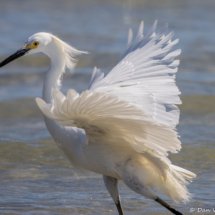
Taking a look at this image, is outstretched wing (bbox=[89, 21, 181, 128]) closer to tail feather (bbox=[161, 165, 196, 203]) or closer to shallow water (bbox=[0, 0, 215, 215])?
tail feather (bbox=[161, 165, 196, 203])

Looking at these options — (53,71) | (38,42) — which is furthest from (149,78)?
(38,42)

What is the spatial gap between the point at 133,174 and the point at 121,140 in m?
0.37

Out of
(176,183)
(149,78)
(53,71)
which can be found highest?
(53,71)

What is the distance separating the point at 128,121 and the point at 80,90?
5.52m

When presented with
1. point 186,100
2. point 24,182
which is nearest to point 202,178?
point 24,182

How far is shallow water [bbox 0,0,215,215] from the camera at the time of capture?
495 cm

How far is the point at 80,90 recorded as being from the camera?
8.73 meters

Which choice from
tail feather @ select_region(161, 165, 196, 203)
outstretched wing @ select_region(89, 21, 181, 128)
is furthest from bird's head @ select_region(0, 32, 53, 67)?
tail feather @ select_region(161, 165, 196, 203)

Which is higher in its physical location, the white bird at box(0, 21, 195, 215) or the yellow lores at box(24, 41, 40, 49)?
the yellow lores at box(24, 41, 40, 49)

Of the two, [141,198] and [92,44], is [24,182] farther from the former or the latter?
[92,44]

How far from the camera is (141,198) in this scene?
16.3 feet

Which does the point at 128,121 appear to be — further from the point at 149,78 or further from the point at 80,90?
the point at 80,90

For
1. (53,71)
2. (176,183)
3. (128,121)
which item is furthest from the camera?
(176,183)

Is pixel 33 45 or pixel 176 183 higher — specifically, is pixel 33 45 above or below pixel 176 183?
above
